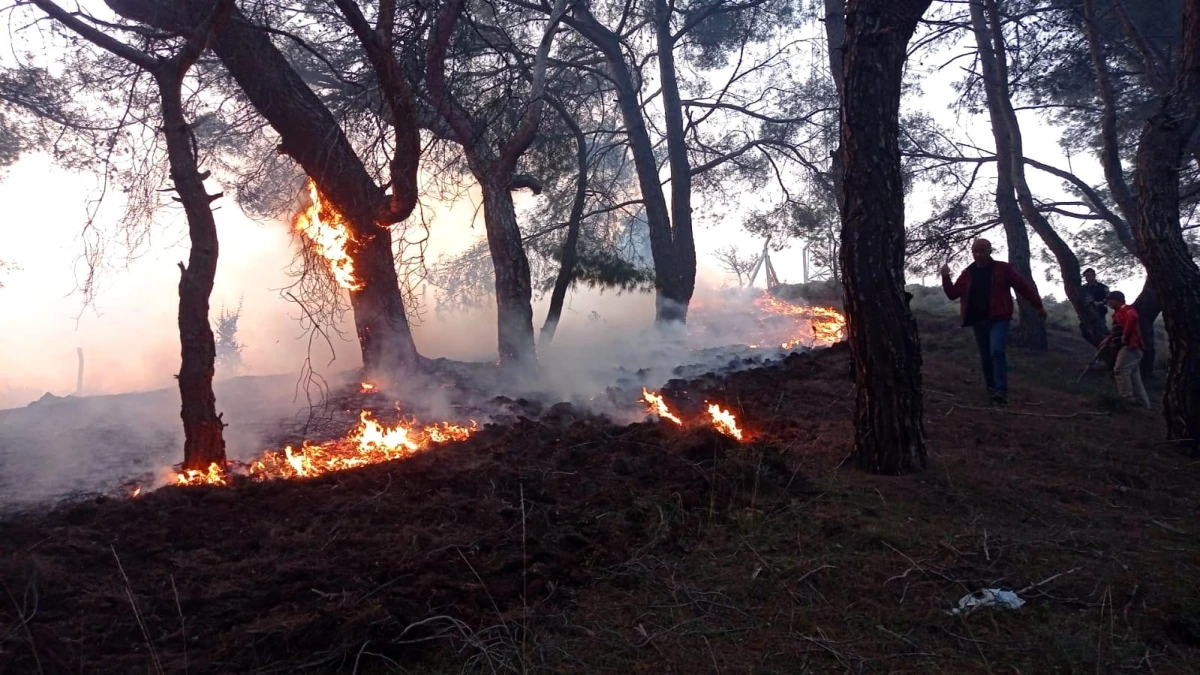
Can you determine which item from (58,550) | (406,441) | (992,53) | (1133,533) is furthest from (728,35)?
(58,550)

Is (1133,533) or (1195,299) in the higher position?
(1195,299)

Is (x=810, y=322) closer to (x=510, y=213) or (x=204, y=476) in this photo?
(x=510, y=213)

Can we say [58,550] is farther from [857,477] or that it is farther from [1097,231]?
[1097,231]

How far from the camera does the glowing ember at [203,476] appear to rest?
20.4ft

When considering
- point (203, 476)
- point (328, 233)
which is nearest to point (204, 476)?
→ point (203, 476)

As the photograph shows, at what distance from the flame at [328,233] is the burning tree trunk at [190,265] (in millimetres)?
1167

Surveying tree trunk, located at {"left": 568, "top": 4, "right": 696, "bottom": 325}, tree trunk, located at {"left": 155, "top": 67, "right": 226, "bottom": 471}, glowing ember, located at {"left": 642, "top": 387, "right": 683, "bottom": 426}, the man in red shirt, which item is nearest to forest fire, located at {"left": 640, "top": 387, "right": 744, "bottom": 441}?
glowing ember, located at {"left": 642, "top": 387, "right": 683, "bottom": 426}

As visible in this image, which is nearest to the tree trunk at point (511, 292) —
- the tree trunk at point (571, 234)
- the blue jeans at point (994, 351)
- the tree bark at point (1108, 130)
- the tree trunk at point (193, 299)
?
the tree trunk at point (571, 234)

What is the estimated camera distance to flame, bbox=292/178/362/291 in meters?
7.74

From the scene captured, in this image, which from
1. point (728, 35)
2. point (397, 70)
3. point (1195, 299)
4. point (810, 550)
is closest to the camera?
point (810, 550)

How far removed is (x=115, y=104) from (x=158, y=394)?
11.5 feet

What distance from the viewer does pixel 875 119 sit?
18.7 ft

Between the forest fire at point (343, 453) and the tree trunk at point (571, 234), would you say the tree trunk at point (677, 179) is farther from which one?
the forest fire at point (343, 453)

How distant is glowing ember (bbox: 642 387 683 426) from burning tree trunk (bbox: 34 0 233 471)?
377 cm
